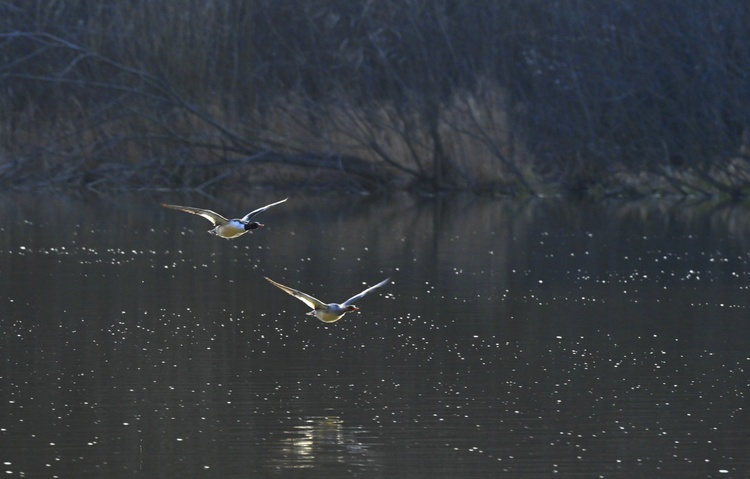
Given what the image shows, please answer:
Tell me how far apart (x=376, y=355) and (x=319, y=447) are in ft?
9.68

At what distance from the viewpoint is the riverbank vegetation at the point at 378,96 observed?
1039 inches

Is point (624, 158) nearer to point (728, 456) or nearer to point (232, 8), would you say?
point (232, 8)

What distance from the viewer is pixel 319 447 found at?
8445 mm

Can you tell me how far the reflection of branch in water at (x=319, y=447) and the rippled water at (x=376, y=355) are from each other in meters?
0.02

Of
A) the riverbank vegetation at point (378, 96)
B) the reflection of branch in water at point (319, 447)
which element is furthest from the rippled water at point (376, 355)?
the riverbank vegetation at point (378, 96)

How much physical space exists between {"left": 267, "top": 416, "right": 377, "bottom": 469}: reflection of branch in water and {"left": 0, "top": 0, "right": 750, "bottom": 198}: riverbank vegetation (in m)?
17.7

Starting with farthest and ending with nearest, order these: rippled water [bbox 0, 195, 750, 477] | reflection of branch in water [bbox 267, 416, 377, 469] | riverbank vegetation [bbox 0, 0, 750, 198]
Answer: riverbank vegetation [bbox 0, 0, 750, 198]
rippled water [bbox 0, 195, 750, 477]
reflection of branch in water [bbox 267, 416, 377, 469]

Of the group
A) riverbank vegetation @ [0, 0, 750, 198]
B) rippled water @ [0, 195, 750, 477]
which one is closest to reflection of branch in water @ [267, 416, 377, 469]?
rippled water @ [0, 195, 750, 477]

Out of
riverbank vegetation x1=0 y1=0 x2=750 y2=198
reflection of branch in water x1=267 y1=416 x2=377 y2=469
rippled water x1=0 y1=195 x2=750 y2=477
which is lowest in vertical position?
reflection of branch in water x1=267 y1=416 x2=377 y2=469

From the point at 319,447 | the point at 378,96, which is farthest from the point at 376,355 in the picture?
the point at 378,96

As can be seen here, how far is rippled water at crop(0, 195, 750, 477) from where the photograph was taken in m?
8.35

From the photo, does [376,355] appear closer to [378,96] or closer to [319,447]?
[319,447]

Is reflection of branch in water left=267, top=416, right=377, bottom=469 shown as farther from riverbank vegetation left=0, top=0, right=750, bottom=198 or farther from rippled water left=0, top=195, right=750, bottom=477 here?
riverbank vegetation left=0, top=0, right=750, bottom=198

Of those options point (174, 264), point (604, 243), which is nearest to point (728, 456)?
point (174, 264)
